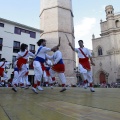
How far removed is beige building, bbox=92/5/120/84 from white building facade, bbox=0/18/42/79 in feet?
56.6

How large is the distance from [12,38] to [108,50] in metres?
22.1

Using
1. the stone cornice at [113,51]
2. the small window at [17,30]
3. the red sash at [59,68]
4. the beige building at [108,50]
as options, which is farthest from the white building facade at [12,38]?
the red sash at [59,68]

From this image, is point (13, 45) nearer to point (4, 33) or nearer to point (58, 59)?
point (4, 33)

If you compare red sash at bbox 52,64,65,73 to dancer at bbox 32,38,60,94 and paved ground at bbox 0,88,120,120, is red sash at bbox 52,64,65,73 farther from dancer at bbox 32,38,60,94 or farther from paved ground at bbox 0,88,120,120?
paved ground at bbox 0,88,120,120

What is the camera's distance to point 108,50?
127 ft

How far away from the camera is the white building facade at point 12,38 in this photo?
26.6 metres

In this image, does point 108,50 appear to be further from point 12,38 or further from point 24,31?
point 12,38

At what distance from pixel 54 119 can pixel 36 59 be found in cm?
477

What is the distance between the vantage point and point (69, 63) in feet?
108

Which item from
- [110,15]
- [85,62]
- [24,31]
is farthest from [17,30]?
[85,62]

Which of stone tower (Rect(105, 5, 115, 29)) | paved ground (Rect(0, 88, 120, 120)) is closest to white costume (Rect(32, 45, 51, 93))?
paved ground (Rect(0, 88, 120, 120))

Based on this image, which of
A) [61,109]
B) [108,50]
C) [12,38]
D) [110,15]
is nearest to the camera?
[61,109]

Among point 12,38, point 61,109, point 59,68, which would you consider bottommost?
point 61,109

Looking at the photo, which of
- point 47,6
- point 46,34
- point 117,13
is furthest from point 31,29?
point 117,13
